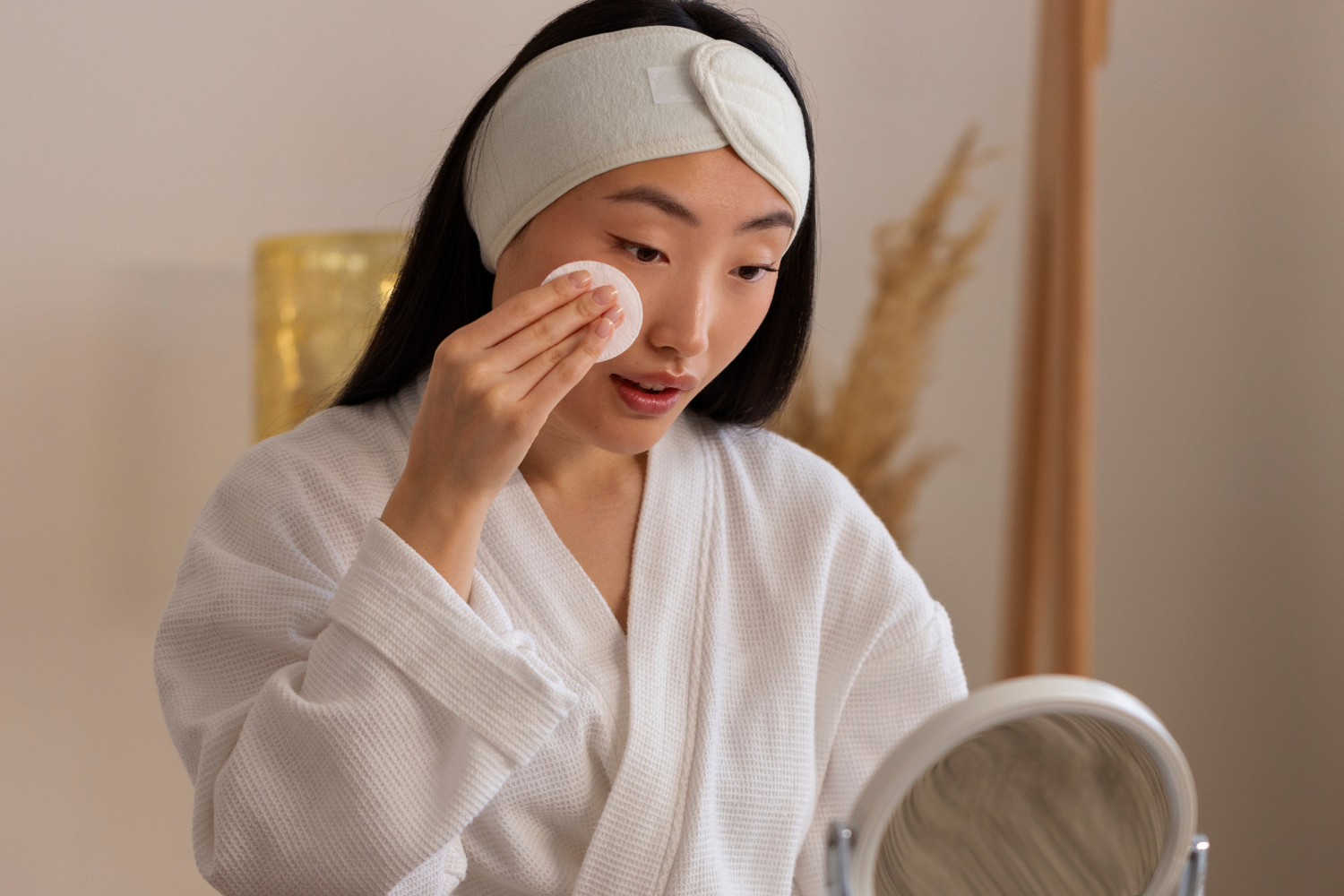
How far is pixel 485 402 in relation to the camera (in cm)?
70

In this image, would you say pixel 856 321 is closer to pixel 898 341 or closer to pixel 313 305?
pixel 898 341

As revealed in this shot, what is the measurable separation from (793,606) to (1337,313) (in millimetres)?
1137

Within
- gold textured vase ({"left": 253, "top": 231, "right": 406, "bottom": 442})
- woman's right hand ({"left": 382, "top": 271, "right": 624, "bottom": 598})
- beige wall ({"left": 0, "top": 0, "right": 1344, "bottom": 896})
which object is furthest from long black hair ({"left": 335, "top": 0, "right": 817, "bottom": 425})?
beige wall ({"left": 0, "top": 0, "right": 1344, "bottom": 896})

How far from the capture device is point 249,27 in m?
1.63

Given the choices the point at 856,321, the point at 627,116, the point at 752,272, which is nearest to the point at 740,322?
the point at 752,272

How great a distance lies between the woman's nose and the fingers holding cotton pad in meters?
0.01

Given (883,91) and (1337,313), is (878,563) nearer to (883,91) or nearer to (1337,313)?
(1337,313)

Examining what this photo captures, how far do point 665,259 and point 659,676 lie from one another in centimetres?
32

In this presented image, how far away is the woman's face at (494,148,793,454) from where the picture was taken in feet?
2.59

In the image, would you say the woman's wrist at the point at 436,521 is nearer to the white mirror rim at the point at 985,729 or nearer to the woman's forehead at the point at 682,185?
the woman's forehead at the point at 682,185

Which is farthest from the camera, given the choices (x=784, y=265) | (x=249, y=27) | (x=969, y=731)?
(x=249, y=27)

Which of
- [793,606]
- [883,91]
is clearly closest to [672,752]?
[793,606]

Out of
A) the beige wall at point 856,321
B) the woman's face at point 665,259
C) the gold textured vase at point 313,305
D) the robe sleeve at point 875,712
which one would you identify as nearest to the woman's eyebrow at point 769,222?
the woman's face at point 665,259

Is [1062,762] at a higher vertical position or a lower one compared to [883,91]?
lower
